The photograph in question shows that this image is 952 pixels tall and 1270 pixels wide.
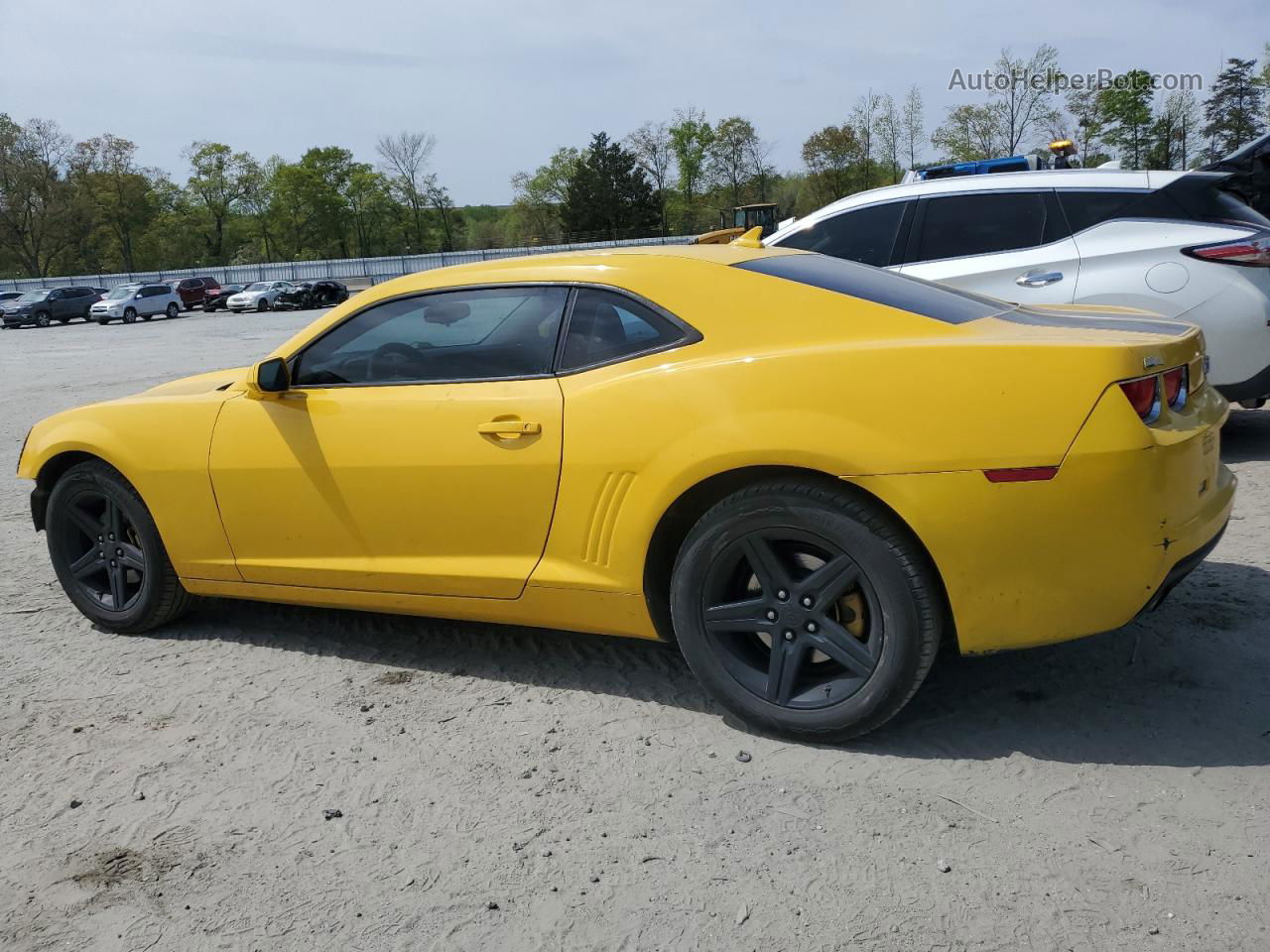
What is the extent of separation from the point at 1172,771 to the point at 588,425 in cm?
194

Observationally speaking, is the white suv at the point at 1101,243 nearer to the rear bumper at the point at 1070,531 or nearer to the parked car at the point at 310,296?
the rear bumper at the point at 1070,531

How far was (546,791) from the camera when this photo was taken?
305 centimetres

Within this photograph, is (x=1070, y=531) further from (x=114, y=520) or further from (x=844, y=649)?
(x=114, y=520)

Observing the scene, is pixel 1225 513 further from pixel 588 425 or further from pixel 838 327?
pixel 588 425

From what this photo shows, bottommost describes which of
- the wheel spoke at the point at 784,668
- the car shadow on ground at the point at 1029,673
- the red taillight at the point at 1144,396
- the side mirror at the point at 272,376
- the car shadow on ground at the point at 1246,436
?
the car shadow on ground at the point at 1246,436

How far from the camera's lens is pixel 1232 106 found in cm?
5278

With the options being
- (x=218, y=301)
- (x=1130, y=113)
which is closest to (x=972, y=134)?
(x=1130, y=113)

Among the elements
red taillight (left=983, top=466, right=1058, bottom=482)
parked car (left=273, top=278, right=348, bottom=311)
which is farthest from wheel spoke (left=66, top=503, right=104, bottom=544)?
parked car (left=273, top=278, right=348, bottom=311)

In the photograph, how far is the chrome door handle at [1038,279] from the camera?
654cm

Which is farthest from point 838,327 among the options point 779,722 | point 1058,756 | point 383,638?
point 383,638

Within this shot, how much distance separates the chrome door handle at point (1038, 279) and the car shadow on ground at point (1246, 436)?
1.53m

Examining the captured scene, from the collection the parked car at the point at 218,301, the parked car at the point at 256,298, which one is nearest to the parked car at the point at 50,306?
the parked car at the point at 218,301

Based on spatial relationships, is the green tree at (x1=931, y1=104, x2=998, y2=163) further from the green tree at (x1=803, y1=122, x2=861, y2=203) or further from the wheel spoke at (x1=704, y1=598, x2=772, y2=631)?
the wheel spoke at (x1=704, y1=598, x2=772, y2=631)

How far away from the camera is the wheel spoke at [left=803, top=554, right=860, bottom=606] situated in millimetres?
3041
